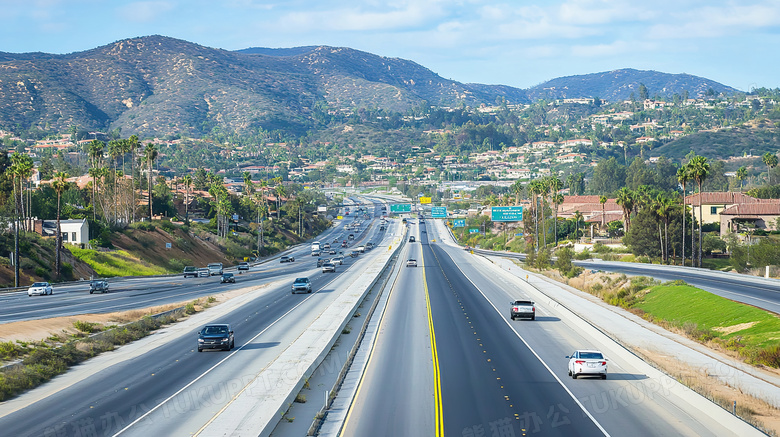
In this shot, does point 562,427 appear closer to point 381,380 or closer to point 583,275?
point 381,380

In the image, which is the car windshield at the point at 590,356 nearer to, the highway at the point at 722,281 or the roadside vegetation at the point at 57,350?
the highway at the point at 722,281

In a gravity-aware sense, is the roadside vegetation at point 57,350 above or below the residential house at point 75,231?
below

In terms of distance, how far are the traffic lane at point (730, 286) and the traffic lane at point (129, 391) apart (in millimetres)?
35566

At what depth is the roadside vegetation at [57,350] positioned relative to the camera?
31.2 m

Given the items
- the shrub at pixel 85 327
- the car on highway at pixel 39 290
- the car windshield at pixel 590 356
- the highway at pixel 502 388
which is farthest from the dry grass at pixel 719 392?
the car on highway at pixel 39 290

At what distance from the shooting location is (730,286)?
67875 millimetres

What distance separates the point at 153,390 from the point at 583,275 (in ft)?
221

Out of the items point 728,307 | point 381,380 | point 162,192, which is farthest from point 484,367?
point 162,192

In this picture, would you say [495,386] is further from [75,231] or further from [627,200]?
[627,200]

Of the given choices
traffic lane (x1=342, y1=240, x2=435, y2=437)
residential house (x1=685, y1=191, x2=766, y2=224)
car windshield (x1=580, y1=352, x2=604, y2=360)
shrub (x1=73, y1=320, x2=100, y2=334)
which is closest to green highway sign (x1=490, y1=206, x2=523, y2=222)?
residential house (x1=685, y1=191, x2=766, y2=224)

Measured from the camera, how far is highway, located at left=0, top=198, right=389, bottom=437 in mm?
24312

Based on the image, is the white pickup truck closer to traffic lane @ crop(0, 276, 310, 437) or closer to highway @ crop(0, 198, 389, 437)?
highway @ crop(0, 198, 389, 437)

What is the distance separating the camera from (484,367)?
34156 mm

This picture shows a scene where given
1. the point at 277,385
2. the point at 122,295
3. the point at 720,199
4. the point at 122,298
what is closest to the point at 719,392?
the point at 277,385
